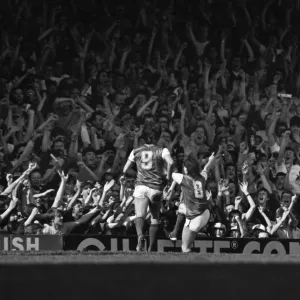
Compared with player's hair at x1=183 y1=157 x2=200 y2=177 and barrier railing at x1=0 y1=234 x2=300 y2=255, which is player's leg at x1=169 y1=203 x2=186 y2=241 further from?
player's hair at x1=183 y1=157 x2=200 y2=177

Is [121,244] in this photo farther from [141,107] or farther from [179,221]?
[141,107]

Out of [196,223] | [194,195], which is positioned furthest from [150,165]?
[196,223]

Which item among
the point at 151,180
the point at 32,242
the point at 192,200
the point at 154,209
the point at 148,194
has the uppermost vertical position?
the point at 151,180

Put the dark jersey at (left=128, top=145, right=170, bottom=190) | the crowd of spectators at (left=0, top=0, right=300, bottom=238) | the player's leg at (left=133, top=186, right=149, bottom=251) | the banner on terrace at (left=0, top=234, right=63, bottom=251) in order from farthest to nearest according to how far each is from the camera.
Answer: the crowd of spectators at (left=0, top=0, right=300, bottom=238) → the banner on terrace at (left=0, top=234, right=63, bottom=251) → the dark jersey at (left=128, top=145, right=170, bottom=190) → the player's leg at (left=133, top=186, right=149, bottom=251)

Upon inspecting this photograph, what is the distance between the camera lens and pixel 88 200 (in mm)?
14469

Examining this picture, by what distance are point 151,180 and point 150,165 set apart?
0.72 feet

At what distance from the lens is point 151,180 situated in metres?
12.1

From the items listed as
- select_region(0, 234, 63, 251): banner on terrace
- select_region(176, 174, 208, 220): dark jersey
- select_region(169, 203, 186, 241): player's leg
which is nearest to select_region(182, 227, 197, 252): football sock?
select_region(176, 174, 208, 220): dark jersey

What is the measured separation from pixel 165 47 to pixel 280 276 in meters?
11.8

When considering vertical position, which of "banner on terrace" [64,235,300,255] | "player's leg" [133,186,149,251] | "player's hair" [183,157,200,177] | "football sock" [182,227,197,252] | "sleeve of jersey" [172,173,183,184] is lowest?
"banner on terrace" [64,235,300,255]

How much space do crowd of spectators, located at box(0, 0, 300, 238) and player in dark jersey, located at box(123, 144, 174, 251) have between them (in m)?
1.51

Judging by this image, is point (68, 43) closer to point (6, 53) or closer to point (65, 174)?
point (6, 53)

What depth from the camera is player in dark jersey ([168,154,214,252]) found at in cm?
1220

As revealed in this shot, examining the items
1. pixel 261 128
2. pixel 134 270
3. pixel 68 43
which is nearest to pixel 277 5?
pixel 261 128
